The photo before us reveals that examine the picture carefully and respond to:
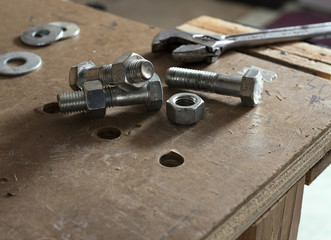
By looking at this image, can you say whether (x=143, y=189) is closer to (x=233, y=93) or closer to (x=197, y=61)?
(x=233, y=93)

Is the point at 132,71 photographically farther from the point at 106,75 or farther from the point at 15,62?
the point at 15,62

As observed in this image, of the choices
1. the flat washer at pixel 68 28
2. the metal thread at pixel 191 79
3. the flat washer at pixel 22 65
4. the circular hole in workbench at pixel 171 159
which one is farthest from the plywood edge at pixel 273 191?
the flat washer at pixel 68 28

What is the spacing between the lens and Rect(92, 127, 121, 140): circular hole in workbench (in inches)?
42.1

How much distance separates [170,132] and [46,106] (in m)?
0.34

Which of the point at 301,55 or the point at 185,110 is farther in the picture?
the point at 301,55

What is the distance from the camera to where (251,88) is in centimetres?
111

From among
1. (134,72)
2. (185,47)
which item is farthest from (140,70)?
(185,47)

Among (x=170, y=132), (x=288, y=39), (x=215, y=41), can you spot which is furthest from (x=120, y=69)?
(x=288, y=39)

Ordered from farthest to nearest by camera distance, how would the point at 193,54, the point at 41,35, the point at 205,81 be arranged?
the point at 41,35
the point at 193,54
the point at 205,81

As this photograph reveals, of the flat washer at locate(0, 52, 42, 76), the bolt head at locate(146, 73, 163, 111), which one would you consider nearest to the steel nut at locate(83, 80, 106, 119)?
the bolt head at locate(146, 73, 163, 111)

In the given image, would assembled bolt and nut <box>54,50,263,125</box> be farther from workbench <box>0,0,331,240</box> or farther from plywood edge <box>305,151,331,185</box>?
plywood edge <box>305,151,331,185</box>

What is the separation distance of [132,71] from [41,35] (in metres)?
0.65

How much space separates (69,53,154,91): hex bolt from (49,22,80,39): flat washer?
41cm

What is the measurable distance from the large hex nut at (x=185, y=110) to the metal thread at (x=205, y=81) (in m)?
0.06
